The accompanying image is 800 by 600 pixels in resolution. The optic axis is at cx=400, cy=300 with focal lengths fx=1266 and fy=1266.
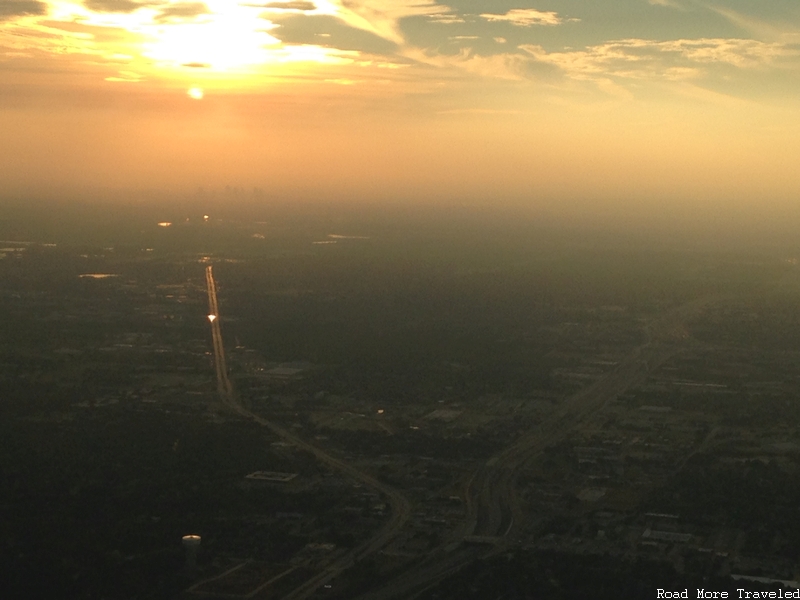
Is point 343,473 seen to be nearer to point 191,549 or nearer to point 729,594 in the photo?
point 191,549

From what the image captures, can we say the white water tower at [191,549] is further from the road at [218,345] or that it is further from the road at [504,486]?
the road at [218,345]

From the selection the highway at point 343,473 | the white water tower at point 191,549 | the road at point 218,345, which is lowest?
the road at point 218,345

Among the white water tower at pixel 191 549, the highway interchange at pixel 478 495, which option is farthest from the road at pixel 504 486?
the white water tower at pixel 191 549

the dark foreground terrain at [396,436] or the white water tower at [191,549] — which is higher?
the white water tower at [191,549]

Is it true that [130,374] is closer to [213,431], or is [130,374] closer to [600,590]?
[213,431]

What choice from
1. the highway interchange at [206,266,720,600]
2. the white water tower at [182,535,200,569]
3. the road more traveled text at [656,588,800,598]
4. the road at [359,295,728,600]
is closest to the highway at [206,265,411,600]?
the highway interchange at [206,266,720,600]

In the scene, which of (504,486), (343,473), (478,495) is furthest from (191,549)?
(504,486)
